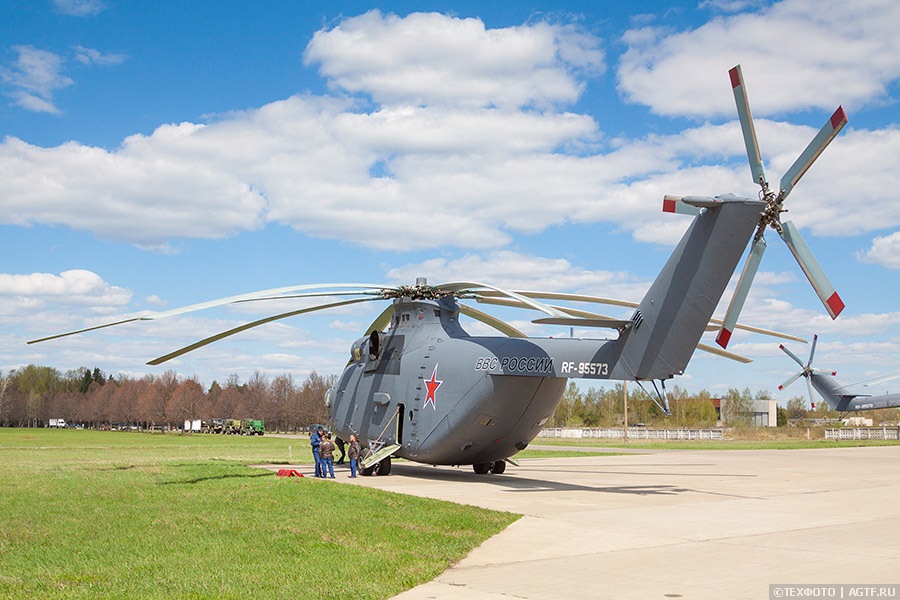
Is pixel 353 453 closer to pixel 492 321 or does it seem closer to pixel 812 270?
pixel 492 321

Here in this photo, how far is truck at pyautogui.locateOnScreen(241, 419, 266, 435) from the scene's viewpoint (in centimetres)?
9306

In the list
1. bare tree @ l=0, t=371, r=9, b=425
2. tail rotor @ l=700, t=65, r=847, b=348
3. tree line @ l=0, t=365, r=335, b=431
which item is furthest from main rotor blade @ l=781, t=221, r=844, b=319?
bare tree @ l=0, t=371, r=9, b=425

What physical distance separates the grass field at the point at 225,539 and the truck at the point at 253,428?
250 feet

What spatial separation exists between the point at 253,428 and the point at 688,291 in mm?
83631

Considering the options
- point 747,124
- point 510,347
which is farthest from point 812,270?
point 510,347

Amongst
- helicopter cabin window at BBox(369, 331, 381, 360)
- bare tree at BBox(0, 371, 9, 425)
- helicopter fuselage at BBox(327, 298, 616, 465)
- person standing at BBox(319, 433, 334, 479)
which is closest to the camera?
helicopter fuselage at BBox(327, 298, 616, 465)

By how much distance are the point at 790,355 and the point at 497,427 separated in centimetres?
2242

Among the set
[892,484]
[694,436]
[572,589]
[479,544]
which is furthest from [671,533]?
[694,436]

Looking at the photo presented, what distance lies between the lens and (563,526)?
43.9ft

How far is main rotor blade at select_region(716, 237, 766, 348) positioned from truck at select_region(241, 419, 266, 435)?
83373 millimetres

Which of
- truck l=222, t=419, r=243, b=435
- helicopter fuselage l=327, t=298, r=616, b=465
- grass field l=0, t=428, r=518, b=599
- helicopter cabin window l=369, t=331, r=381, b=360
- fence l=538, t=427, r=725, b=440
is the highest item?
helicopter cabin window l=369, t=331, r=381, b=360

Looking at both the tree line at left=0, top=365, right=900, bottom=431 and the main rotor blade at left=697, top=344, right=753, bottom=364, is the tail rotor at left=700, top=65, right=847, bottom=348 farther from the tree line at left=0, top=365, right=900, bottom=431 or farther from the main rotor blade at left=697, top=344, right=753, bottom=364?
the tree line at left=0, top=365, right=900, bottom=431

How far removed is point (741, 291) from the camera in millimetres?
14820

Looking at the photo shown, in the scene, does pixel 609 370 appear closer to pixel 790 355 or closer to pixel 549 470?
pixel 549 470
